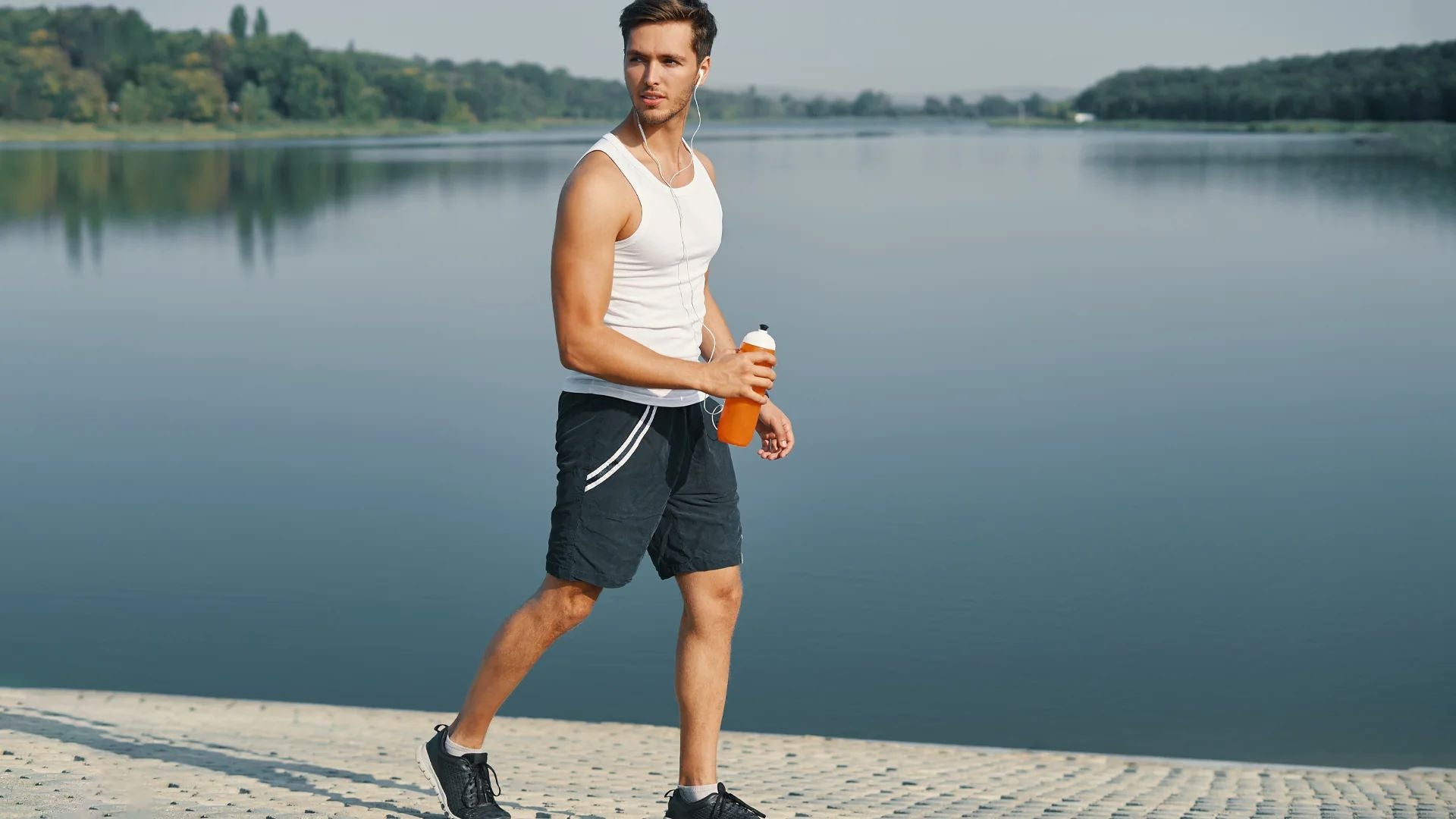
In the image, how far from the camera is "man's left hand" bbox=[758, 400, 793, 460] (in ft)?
14.4

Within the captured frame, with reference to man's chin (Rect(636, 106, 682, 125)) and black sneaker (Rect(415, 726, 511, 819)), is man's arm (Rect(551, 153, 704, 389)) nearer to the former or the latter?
man's chin (Rect(636, 106, 682, 125))

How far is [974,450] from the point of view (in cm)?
1644

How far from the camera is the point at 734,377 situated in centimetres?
396

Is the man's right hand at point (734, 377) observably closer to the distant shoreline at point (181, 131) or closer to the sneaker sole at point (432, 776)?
the sneaker sole at point (432, 776)

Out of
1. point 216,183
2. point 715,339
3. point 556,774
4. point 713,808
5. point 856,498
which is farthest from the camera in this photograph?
point 216,183

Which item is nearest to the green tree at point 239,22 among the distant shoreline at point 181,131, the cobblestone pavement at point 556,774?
the distant shoreline at point 181,131

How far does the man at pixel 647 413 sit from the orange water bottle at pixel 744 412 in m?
0.04

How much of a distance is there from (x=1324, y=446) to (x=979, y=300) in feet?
44.3

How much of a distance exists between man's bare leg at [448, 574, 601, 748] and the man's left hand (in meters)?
0.61

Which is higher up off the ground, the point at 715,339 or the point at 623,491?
the point at 715,339

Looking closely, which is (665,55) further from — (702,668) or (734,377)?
(702,668)

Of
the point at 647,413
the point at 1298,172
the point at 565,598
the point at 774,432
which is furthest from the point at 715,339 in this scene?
the point at 1298,172

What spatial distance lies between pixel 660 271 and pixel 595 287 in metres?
0.24

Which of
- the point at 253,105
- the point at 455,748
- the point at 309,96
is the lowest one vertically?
the point at 455,748
